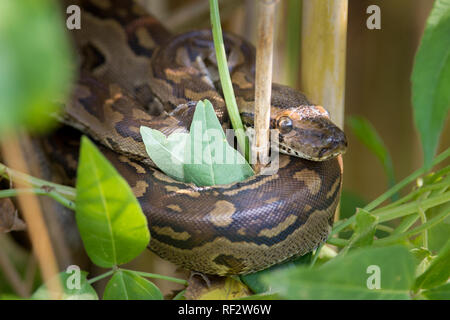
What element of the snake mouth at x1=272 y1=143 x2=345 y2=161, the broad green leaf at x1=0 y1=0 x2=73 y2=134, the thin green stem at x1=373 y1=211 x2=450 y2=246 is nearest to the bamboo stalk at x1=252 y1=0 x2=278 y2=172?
the snake mouth at x1=272 y1=143 x2=345 y2=161

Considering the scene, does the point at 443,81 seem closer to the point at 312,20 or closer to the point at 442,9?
the point at 442,9

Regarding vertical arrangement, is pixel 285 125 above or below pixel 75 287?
above

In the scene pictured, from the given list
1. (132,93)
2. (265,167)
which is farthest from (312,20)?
(132,93)

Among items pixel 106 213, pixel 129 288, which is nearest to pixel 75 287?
pixel 129 288

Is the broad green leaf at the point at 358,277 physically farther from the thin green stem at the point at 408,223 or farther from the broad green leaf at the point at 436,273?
the thin green stem at the point at 408,223

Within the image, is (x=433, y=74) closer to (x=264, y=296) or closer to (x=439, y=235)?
(x=264, y=296)
